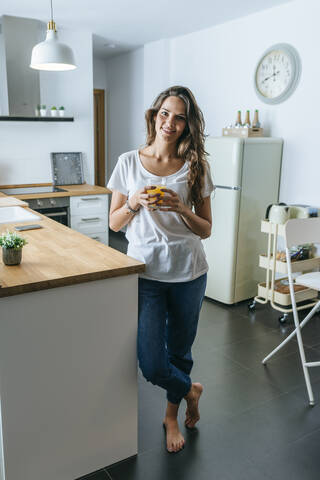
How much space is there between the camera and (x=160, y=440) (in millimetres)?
2062

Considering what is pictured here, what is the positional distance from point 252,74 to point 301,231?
1943 millimetres

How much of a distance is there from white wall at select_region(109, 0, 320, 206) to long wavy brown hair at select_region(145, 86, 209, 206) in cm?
207

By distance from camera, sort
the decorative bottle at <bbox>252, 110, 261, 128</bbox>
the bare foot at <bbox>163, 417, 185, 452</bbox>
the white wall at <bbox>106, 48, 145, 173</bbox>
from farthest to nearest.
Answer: the white wall at <bbox>106, 48, 145, 173</bbox>
the decorative bottle at <bbox>252, 110, 261, 128</bbox>
the bare foot at <bbox>163, 417, 185, 452</bbox>

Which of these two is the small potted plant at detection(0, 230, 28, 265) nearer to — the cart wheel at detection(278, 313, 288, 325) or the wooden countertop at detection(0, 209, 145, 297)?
the wooden countertop at detection(0, 209, 145, 297)

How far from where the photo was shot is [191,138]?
180 centimetres

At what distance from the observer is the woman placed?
1767 millimetres

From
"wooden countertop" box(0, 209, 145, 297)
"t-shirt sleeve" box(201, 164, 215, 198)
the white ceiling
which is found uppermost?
the white ceiling

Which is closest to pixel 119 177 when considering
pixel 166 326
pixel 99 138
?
pixel 166 326

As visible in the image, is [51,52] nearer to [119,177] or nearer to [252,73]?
[119,177]

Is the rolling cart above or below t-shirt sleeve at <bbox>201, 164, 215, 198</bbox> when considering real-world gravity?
below

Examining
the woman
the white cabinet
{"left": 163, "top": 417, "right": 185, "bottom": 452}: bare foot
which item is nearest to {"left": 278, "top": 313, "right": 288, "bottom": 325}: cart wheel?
{"left": 163, "top": 417, "right": 185, "bottom": 452}: bare foot

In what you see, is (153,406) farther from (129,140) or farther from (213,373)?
(129,140)

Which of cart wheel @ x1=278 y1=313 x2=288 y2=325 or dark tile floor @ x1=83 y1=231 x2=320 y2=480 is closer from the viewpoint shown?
dark tile floor @ x1=83 y1=231 x2=320 y2=480

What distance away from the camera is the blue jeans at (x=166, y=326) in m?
1.79
